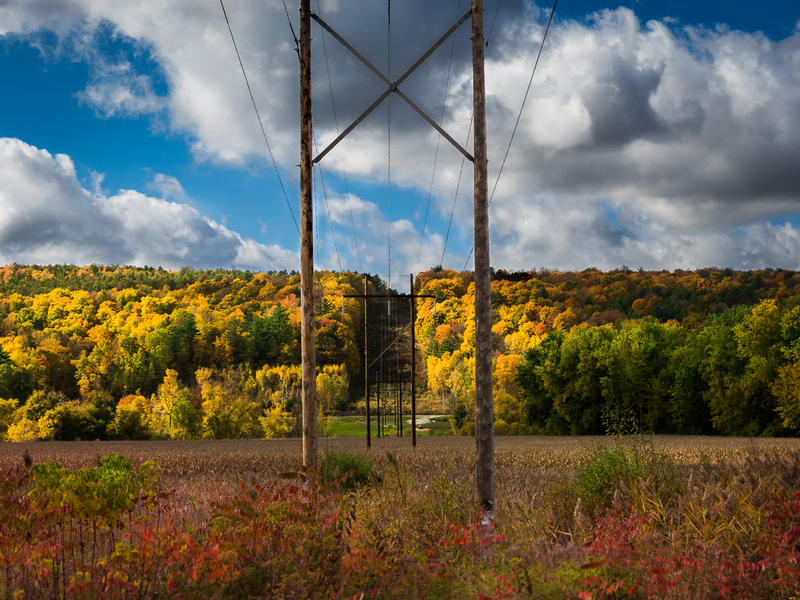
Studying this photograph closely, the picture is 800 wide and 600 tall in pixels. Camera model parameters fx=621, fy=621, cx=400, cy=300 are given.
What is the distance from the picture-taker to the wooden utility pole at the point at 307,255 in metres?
12.8

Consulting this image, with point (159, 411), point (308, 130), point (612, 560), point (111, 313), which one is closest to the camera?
point (612, 560)

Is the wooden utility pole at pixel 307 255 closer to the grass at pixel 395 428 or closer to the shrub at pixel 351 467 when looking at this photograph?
the shrub at pixel 351 467

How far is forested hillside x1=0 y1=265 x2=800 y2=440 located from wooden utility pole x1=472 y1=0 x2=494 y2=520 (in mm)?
26528

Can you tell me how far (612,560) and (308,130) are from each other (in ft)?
34.8

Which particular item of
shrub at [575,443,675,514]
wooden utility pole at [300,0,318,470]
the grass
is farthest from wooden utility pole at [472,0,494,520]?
the grass

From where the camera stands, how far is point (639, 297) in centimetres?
9725

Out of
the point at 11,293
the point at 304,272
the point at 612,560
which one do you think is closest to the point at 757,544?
the point at 612,560

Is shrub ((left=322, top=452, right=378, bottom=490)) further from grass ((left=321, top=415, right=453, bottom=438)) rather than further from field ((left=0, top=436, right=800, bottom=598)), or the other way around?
grass ((left=321, top=415, right=453, bottom=438))

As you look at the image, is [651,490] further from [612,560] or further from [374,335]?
[374,335]

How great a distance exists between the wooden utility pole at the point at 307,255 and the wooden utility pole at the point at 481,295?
11.1ft

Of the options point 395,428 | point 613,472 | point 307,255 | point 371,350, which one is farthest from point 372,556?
point 371,350

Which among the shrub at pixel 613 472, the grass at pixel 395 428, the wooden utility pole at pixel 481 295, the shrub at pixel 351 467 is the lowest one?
the grass at pixel 395 428

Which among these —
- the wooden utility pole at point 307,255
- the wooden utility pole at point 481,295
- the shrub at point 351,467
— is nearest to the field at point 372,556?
the wooden utility pole at point 481,295

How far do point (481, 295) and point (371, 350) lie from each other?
90.3 m
